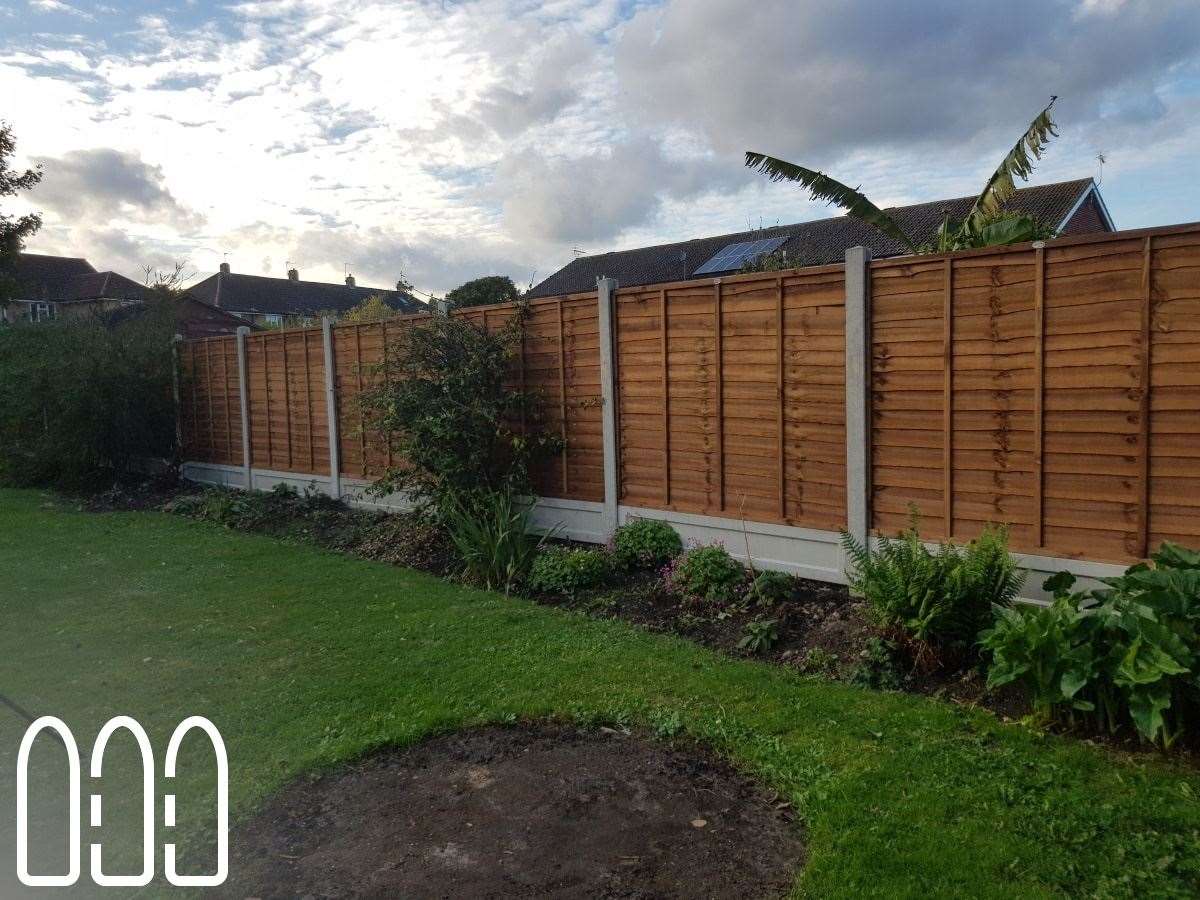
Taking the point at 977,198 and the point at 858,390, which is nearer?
the point at 858,390

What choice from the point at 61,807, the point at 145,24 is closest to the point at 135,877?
the point at 61,807

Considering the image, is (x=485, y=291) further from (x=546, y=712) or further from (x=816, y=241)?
(x=546, y=712)

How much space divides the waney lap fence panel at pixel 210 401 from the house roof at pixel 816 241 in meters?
7.62

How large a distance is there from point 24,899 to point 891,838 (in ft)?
10.4

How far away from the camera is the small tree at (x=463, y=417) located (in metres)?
8.71

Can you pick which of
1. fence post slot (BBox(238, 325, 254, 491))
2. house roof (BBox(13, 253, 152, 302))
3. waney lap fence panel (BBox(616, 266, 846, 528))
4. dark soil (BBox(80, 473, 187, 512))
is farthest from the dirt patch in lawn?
house roof (BBox(13, 253, 152, 302))

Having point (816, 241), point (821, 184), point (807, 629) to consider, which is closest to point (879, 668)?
point (807, 629)

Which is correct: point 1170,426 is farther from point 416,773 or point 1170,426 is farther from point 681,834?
point 416,773

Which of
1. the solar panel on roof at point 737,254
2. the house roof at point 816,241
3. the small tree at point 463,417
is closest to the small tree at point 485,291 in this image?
the house roof at point 816,241

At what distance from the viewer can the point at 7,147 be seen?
23.5 meters

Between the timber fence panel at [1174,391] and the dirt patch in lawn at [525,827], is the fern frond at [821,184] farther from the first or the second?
the dirt patch in lawn at [525,827]

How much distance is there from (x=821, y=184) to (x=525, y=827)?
19.3 ft

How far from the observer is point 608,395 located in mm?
8086

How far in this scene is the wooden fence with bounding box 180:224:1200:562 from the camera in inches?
196
